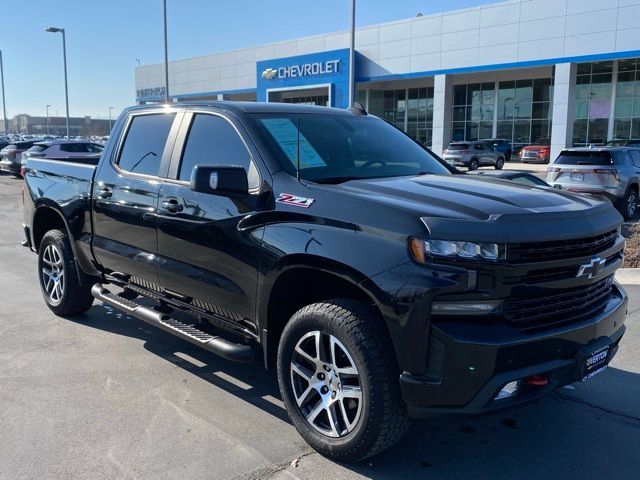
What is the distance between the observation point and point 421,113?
144 ft

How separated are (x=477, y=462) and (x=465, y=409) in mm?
742

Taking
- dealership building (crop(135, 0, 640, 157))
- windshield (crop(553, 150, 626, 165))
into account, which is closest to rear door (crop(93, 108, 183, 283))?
windshield (crop(553, 150, 626, 165))

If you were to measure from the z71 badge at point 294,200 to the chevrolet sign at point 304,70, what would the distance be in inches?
1460

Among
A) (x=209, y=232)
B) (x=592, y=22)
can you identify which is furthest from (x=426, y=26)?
(x=209, y=232)

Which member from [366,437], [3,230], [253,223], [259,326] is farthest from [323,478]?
[3,230]

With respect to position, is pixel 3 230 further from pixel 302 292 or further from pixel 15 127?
pixel 15 127

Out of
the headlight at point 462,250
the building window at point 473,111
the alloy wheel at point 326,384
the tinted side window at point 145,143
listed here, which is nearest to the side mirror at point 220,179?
the alloy wheel at point 326,384

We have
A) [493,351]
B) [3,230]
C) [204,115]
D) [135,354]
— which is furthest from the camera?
[3,230]

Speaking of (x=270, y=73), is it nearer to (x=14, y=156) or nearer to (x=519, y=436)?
(x=14, y=156)

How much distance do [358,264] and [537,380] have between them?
1.06m

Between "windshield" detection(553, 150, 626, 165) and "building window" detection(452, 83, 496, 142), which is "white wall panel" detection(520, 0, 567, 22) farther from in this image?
"windshield" detection(553, 150, 626, 165)

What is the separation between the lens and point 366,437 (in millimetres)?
3156

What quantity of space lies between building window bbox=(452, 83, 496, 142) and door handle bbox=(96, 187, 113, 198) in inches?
1514

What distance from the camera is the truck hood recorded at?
9.60 feet
